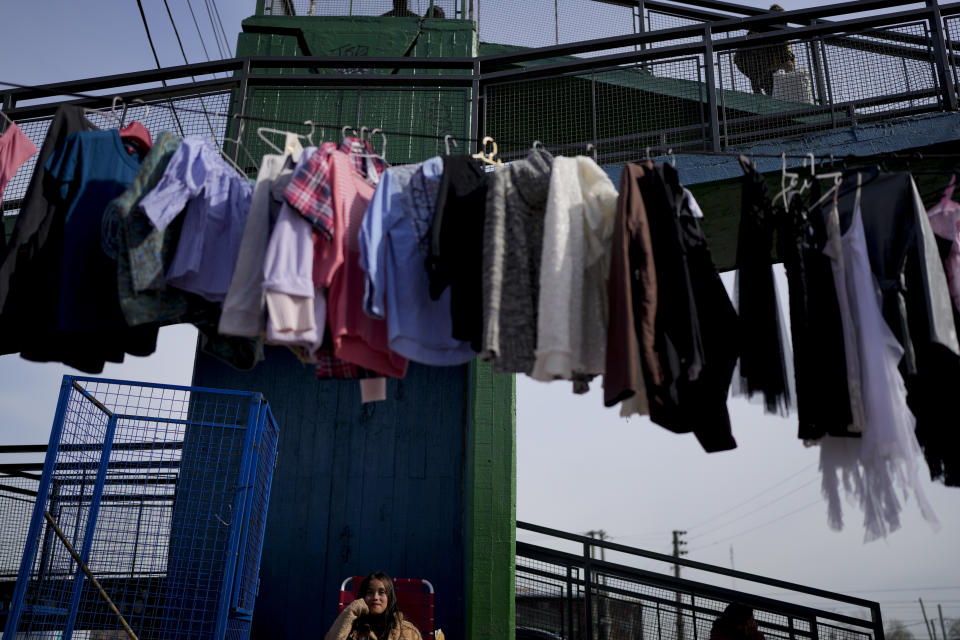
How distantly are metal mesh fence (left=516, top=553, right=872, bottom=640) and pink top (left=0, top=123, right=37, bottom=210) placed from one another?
16.9 feet

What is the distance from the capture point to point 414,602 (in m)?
6.20

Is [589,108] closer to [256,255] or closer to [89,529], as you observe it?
[256,255]

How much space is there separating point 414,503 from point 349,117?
12.8 ft

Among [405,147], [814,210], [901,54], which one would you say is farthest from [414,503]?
[901,54]

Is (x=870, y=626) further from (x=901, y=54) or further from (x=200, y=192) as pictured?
(x=200, y=192)

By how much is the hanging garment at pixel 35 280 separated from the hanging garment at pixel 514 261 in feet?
6.59

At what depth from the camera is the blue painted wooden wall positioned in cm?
691

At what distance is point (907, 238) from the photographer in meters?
3.58

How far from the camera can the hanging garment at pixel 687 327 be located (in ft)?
10.7

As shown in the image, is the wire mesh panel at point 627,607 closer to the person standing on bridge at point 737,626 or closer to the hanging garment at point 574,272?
the person standing on bridge at point 737,626

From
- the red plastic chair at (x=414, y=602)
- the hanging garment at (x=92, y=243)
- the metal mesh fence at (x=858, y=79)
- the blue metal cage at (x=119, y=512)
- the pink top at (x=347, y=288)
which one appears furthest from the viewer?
the metal mesh fence at (x=858, y=79)

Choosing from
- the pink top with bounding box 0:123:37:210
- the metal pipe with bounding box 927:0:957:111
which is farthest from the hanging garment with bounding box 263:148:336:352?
the metal pipe with bounding box 927:0:957:111

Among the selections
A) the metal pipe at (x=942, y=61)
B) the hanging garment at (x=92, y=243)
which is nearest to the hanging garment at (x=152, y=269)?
the hanging garment at (x=92, y=243)

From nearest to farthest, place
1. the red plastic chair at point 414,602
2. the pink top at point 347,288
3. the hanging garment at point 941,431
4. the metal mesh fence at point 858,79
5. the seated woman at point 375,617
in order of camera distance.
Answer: the hanging garment at point 941,431 < the pink top at point 347,288 < the seated woman at point 375,617 < the red plastic chair at point 414,602 < the metal mesh fence at point 858,79
